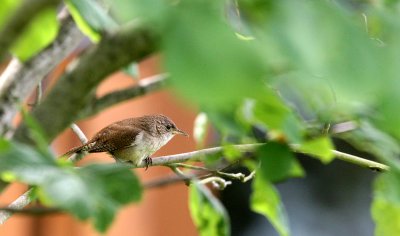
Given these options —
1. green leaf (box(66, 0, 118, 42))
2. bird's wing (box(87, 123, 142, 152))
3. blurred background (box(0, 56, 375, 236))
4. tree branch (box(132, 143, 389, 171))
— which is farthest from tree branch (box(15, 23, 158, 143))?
blurred background (box(0, 56, 375, 236))

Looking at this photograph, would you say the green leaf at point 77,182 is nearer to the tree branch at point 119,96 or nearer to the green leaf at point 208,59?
the green leaf at point 208,59

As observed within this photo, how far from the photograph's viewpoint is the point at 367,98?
316mm

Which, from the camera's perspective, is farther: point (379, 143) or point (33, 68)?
point (33, 68)

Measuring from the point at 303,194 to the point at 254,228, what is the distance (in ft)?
0.69

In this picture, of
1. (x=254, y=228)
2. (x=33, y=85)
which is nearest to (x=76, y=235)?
(x=254, y=228)

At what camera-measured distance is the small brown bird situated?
4.31 feet

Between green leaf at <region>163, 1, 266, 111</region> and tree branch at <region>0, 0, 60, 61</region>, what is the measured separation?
0.05 metres

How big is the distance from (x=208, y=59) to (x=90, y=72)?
260 mm

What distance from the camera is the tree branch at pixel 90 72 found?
411 millimetres

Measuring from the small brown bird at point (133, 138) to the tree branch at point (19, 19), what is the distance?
2.72ft

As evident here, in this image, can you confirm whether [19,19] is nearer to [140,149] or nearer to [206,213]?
[206,213]

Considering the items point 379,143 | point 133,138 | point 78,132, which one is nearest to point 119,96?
point 78,132

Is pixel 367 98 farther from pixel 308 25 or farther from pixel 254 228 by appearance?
pixel 254 228

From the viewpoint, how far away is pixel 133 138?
1424 mm
